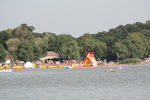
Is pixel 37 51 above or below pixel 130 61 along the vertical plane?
above

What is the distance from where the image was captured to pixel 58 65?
5704 inches

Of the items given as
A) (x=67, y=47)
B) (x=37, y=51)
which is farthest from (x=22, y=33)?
(x=67, y=47)

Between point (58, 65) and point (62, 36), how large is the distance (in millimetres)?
15115

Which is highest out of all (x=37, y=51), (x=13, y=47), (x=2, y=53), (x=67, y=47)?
(x=13, y=47)

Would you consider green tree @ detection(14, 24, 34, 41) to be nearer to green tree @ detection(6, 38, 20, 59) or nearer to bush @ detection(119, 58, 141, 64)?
green tree @ detection(6, 38, 20, 59)

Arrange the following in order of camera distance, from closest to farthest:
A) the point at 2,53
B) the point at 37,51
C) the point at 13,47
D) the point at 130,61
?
the point at 2,53 → the point at 13,47 → the point at 37,51 → the point at 130,61

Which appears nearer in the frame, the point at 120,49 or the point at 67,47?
the point at 67,47

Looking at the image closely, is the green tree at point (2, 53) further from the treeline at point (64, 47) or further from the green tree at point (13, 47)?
the green tree at point (13, 47)

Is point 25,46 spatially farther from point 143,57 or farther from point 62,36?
point 143,57

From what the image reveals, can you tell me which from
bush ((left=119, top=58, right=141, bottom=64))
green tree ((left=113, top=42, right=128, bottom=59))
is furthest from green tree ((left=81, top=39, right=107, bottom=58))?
bush ((left=119, top=58, right=141, bottom=64))

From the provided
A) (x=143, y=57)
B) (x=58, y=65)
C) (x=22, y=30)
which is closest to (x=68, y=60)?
(x=58, y=65)

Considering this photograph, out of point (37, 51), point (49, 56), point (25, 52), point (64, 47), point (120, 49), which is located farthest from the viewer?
point (120, 49)

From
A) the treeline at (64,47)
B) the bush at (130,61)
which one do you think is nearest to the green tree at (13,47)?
the treeline at (64,47)

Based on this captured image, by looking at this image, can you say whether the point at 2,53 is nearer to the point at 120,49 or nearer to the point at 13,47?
the point at 13,47
